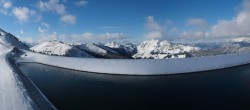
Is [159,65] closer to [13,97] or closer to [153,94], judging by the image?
[153,94]

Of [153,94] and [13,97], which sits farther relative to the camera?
[153,94]

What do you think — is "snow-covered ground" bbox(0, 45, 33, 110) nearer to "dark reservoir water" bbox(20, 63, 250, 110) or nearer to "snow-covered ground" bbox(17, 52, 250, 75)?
"dark reservoir water" bbox(20, 63, 250, 110)

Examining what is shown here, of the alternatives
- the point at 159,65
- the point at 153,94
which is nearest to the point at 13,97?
the point at 153,94

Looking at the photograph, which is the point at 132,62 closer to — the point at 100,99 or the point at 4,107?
the point at 100,99

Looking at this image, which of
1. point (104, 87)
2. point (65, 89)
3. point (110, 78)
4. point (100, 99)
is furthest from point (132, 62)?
point (100, 99)

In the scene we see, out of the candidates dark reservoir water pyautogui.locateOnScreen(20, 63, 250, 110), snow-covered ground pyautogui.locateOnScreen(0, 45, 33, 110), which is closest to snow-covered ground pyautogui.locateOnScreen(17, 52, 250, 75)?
dark reservoir water pyautogui.locateOnScreen(20, 63, 250, 110)

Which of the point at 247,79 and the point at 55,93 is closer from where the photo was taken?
the point at 55,93

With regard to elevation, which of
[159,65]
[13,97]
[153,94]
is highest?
[159,65]

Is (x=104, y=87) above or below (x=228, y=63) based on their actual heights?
below
